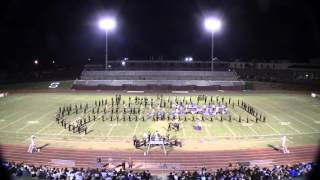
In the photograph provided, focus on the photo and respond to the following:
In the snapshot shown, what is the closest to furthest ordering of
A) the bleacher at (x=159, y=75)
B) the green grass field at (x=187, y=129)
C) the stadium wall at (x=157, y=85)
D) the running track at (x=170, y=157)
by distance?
the running track at (x=170, y=157) < the green grass field at (x=187, y=129) < the stadium wall at (x=157, y=85) < the bleacher at (x=159, y=75)

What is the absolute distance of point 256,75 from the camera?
77.1m

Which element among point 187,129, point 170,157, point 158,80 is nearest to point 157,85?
point 158,80

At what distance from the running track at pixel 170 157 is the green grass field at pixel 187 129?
4.65 ft

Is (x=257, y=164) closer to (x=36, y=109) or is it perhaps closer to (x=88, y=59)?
(x=36, y=109)

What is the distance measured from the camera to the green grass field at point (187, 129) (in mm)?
25891

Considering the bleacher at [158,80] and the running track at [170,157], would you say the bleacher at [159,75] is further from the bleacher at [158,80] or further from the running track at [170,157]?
the running track at [170,157]

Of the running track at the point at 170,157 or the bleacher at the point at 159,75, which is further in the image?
the bleacher at the point at 159,75

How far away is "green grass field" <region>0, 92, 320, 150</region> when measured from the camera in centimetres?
2589

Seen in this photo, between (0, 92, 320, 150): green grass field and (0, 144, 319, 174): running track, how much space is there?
1.42 m

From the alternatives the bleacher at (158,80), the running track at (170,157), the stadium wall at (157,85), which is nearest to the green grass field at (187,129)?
the running track at (170,157)

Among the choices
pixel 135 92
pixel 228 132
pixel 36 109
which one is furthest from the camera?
pixel 135 92

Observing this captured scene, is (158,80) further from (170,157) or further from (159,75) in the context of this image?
(170,157)

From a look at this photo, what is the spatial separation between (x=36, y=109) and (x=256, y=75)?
50481 millimetres

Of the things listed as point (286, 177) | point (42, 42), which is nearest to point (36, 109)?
point (286, 177)
